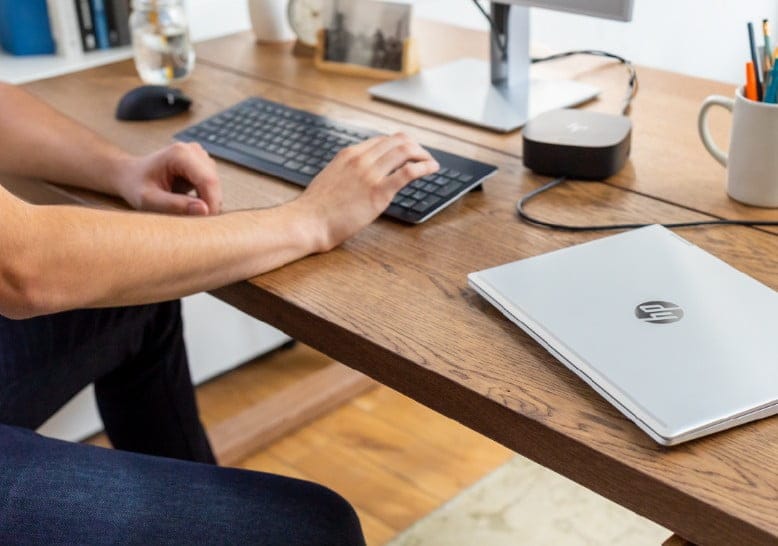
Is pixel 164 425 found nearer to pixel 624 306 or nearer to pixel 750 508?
pixel 624 306

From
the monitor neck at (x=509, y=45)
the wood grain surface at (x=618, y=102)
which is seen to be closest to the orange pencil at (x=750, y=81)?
the wood grain surface at (x=618, y=102)

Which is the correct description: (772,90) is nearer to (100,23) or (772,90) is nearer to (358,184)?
(358,184)

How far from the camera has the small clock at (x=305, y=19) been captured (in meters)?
1.71

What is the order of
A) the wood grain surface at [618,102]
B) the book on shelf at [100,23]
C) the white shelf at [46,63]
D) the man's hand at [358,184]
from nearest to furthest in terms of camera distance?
the man's hand at [358,184] → the wood grain surface at [618,102] → the white shelf at [46,63] → the book on shelf at [100,23]

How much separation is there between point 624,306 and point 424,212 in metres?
0.30

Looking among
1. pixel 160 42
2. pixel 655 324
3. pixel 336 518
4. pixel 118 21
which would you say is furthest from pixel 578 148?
pixel 118 21

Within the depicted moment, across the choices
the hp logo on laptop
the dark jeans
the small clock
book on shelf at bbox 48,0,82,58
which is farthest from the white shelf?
the hp logo on laptop

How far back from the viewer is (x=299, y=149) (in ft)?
4.14

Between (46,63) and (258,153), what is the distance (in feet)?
2.73

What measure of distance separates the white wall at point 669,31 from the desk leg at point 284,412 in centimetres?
97

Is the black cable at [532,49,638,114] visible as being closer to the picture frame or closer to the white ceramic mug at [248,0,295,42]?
the picture frame

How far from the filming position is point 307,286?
38.2 inches

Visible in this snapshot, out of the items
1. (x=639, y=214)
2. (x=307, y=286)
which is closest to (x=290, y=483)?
(x=307, y=286)

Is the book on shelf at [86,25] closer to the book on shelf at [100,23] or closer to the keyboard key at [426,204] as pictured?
the book on shelf at [100,23]
